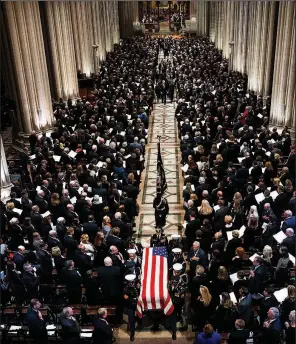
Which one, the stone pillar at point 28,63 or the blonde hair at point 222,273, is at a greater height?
the stone pillar at point 28,63

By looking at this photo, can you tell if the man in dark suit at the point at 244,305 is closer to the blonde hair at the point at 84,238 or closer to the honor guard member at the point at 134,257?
the honor guard member at the point at 134,257

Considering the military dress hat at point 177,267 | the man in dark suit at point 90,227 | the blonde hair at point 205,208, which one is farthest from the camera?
the blonde hair at point 205,208

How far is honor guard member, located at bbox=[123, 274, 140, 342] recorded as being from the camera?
26.2 ft

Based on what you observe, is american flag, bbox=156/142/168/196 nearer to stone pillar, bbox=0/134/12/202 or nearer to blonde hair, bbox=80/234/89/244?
blonde hair, bbox=80/234/89/244

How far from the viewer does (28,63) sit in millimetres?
17500

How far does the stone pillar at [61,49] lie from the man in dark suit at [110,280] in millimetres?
16166

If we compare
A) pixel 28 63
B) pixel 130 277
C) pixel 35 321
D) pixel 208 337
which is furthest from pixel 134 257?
pixel 28 63

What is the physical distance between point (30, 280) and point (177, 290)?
2771 mm

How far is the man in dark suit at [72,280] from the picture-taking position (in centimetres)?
815

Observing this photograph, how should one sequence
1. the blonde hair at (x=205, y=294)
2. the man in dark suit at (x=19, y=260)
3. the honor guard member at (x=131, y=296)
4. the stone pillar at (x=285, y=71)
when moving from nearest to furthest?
the blonde hair at (x=205, y=294)
the honor guard member at (x=131, y=296)
the man in dark suit at (x=19, y=260)
the stone pillar at (x=285, y=71)

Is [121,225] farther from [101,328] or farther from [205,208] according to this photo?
[101,328]

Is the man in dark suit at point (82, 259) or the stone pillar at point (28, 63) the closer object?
the man in dark suit at point (82, 259)

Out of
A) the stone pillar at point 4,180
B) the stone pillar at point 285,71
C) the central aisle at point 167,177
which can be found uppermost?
the stone pillar at point 285,71

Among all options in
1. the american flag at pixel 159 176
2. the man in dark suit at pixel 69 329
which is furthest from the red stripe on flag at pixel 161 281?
the american flag at pixel 159 176
